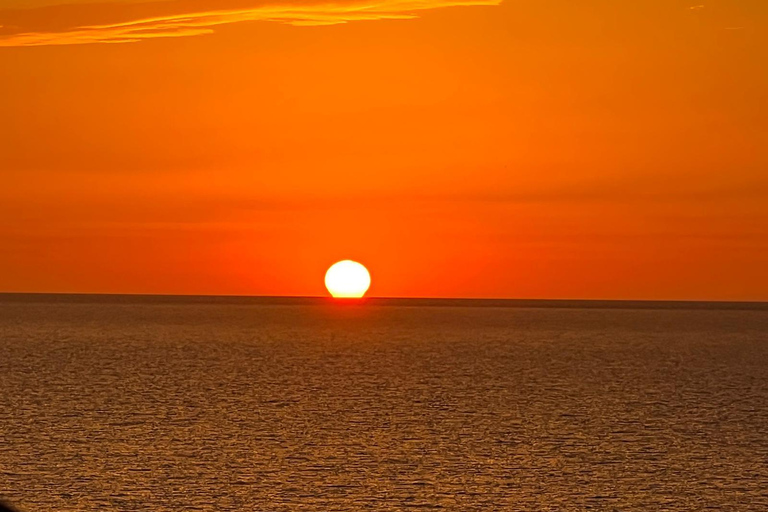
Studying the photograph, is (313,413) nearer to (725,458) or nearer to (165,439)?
(165,439)

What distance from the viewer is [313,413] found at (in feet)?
96.9

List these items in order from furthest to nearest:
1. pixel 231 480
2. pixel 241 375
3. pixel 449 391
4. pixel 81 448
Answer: pixel 241 375 < pixel 449 391 < pixel 81 448 < pixel 231 480

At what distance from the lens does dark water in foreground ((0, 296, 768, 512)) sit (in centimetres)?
1769

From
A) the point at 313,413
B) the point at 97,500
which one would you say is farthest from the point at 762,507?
the point at 313,413

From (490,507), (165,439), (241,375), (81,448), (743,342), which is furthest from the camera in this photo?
(743,342)

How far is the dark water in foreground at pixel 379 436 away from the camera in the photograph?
17.7 m

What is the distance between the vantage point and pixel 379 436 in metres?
24.8

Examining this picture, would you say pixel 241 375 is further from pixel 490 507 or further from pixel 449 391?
pixel 490 507

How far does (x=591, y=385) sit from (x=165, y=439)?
798 inches

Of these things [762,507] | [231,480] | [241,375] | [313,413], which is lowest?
[762,507]

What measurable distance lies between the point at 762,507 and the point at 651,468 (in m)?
3.69

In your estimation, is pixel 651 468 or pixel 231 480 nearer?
pixel 231 480

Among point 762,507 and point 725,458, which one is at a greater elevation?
point 725,458

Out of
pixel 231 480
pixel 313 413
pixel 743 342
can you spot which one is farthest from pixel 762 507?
pixel 743 342
